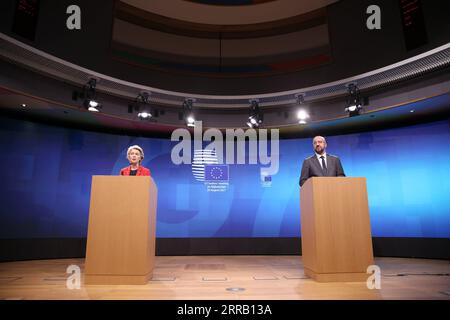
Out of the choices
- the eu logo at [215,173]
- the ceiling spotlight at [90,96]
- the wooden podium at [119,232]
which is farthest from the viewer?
the eu logo at [215,173]

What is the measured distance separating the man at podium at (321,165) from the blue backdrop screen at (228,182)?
3.07m

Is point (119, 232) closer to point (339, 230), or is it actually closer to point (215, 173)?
point (339, 230)

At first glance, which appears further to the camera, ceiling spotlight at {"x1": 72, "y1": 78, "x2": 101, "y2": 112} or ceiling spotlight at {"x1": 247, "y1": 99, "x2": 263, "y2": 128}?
ceiling spotlight at {"x1": 247, "y1": 99, "x2": 263, "y2": 128}

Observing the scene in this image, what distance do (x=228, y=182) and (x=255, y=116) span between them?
173cm

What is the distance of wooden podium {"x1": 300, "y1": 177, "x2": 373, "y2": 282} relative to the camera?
3.24 m

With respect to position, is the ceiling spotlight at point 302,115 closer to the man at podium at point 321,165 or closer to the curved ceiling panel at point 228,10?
the curved ceiling panel at point 228,10

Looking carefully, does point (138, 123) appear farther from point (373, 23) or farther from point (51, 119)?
point (373, 23)

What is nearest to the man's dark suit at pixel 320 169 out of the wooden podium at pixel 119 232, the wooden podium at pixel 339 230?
the wooden podium at pixel 339 230

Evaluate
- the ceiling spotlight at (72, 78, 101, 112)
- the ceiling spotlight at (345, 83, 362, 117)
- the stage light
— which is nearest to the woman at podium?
the ceiling spotlight at (72, 78, 101, 112)

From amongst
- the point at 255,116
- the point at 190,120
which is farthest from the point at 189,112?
the point at 255,116

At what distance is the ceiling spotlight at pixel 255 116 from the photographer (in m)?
6.19

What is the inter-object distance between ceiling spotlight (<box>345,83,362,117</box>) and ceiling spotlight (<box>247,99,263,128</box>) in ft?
5.54

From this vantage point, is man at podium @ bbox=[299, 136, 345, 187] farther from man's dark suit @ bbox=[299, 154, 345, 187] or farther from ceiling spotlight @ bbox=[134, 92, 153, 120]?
ceiling spotlight @ bbox=[134, 92, 153, 120]
